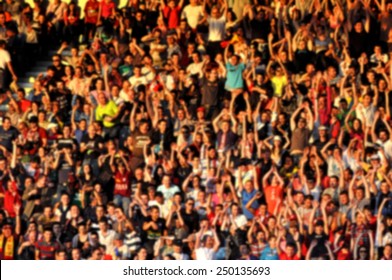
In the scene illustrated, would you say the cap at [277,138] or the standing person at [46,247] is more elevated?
the cap at [277,138]

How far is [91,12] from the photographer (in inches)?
1278

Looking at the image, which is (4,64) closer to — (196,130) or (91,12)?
(91,12)

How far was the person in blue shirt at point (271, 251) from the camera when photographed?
2748 centimetres

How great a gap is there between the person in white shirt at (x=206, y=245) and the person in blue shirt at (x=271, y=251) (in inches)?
29.1

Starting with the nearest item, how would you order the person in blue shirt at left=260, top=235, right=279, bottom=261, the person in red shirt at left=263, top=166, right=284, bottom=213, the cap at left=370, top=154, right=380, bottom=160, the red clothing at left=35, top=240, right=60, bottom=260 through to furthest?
the person in blue shirt at left=260, top=235, right=279, bottom=261
the red clothing at left=35, top=240, right=60, bottom=260
the person in red shirt at left=263, top=166, right=284, bottom=213
the cap at left=370, top=154, right=380, bottom=160

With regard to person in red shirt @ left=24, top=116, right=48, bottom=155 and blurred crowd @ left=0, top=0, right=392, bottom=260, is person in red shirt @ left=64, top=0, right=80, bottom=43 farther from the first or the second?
person in red shirt @ left=24, top=116, right=48, bottom=155

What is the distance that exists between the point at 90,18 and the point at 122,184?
4490 mm

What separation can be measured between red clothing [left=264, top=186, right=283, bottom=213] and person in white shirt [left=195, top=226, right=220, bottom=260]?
39.0 inches

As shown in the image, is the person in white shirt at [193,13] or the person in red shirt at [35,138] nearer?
the person in red shirt at [35,138]

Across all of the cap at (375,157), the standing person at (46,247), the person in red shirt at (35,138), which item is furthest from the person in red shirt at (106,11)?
the cap at (375,157)

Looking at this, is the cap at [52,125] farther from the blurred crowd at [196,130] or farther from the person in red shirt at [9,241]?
the person in red shirt at [9,241]

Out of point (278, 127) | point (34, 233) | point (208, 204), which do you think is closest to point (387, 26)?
point (278, 127)

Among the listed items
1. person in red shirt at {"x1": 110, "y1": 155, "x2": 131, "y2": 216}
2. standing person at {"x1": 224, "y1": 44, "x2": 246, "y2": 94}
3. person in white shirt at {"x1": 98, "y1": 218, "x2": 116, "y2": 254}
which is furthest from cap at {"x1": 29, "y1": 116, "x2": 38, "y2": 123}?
standing person at {"x1": 224, "y1": 44, "x2": 246, "y2": 94}

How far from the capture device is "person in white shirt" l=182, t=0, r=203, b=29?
31.8 meters
